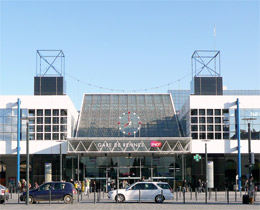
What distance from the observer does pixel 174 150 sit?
6406 cm

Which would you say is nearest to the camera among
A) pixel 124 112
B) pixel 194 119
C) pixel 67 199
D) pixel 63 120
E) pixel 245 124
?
pixel 67 199

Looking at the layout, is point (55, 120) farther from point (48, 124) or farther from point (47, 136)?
point (47, 136)

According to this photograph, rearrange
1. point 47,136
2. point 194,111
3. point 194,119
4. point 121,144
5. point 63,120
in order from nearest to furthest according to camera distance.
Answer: point 121,144
point 47,136
point 194,119
point 194,111
point 63,120

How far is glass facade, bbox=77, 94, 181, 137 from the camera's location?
70.5m

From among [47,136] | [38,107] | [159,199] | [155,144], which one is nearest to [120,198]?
[159,199]

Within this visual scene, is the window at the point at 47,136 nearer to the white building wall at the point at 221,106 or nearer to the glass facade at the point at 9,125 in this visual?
the glass facade at the point at 9,125

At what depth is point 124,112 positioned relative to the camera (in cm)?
7400

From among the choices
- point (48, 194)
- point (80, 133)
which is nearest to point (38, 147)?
point (80, 133)

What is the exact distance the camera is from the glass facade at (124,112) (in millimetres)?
70500

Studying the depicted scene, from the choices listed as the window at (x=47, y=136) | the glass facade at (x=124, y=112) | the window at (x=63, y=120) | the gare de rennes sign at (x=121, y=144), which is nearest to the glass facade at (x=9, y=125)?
the window at (x=47, y=136)

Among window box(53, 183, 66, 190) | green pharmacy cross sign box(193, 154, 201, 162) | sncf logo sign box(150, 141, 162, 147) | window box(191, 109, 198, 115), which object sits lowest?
window box(53, 183, 66, 190)

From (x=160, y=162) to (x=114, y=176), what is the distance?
5.90 m

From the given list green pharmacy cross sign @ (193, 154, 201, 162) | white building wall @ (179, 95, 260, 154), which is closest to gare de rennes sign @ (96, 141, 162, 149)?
green pharmacy cross sign @ (193, 154, 201, 162)

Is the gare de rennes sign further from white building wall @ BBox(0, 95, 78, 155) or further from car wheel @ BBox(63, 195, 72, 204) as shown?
car wheel @ BBox(63, 195, 72, 204)
